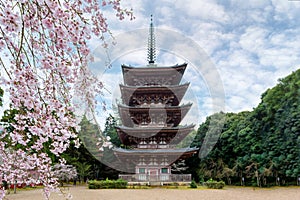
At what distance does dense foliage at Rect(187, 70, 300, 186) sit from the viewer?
58.8ft

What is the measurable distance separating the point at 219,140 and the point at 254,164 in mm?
4546

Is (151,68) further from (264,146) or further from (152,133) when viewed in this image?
(264,146)

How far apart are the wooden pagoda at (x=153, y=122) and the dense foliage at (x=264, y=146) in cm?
778

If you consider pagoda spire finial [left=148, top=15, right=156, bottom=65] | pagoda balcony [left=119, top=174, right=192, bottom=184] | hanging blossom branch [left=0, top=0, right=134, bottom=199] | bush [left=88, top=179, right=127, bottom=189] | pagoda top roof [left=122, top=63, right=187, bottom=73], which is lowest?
bush [left=88, top=179, right=127, bottom=189]

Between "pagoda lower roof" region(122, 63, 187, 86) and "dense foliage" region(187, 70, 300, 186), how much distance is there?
873 centimetres

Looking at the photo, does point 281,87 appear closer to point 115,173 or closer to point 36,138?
point 115,173

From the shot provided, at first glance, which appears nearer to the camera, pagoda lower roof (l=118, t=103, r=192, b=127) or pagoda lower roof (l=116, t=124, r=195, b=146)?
pagoda lower roof (l=116, t=124, r=195, b=146)

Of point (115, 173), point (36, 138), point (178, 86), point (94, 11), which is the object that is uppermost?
point (178, 86)

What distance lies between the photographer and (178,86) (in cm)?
1460

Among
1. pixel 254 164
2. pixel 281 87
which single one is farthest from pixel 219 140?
pixel 281 87

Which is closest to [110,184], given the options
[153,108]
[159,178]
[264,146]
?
[159,178]

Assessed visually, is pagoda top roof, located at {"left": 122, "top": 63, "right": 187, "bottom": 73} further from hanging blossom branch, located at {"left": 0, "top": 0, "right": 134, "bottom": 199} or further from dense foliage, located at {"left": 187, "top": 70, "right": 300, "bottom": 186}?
hanging blossom branch, located at {"left": 0, "top": 0, "right": 134, "bottom": 199}

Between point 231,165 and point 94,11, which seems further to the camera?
point 231,165

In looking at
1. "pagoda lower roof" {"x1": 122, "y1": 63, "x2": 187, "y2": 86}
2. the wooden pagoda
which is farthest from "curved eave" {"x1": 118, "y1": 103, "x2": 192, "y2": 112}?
"pagoda lower roof" {"x1": 122, "y1": 63, "x2": 187, "y2": 86}
